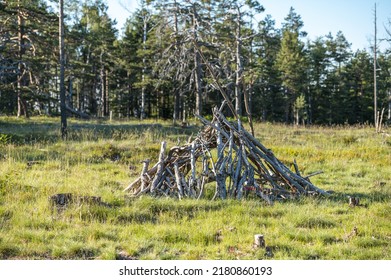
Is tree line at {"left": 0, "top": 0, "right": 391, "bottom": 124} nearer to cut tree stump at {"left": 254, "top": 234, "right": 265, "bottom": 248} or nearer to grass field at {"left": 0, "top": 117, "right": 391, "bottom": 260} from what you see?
grass field at {"left": 0, "top": 117, "right": 391, "bottom": 260}

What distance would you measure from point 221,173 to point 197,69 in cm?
1737

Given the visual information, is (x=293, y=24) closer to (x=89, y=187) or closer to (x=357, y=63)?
(x=357, y=63)

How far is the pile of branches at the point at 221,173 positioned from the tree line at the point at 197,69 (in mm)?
14891

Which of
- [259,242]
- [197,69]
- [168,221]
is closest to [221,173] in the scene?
[168,221]

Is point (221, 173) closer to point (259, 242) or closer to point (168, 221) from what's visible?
point (168, 221)

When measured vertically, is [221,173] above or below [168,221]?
above

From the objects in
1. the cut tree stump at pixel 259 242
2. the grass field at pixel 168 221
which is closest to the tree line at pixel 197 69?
the grass field at pixel 168 221

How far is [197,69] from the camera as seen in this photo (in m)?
24.1

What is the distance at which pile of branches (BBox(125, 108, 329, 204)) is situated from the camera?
24.2 feet

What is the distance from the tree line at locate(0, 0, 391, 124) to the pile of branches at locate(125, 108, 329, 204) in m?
14.9

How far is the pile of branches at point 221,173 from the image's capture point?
7.38 m

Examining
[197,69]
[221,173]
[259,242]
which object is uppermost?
[197,69]

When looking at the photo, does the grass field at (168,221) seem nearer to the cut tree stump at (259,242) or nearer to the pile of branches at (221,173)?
the cut tree stump at (259,242)

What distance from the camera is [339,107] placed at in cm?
4722
